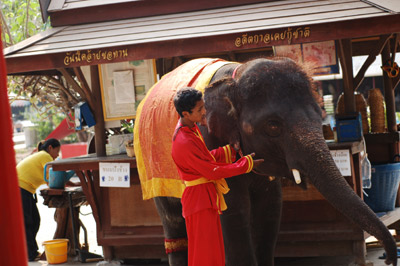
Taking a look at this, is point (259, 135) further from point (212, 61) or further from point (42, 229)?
point (42, 229)

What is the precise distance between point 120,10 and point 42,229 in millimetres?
5045

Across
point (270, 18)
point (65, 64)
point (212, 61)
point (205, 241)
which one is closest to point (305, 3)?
point (270, 18)

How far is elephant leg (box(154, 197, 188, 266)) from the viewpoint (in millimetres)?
5941

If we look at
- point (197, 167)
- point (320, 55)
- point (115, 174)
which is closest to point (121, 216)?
point (115, 174)

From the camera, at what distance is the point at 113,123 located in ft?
26.0

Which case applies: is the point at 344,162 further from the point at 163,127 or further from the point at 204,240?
the point at 204,240

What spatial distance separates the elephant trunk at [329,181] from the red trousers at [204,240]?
0.74 meters

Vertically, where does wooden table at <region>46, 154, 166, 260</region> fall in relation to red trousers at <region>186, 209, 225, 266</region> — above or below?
below

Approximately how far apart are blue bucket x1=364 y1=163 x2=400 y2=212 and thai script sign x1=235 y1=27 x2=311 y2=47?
2223 mm

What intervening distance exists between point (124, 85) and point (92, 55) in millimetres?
880

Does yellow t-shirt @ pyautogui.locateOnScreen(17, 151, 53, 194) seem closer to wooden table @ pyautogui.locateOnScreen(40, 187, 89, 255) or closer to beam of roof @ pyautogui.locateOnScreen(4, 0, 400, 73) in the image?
wooden table @ pyautogui.locateOnScreen(40, 187, 89, 255)

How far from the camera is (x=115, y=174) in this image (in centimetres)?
745

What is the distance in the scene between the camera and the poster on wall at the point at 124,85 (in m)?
7.75

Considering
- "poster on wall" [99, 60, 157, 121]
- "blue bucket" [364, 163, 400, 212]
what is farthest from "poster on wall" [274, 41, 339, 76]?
"poster on wall" [99, 60, 157, 121]
